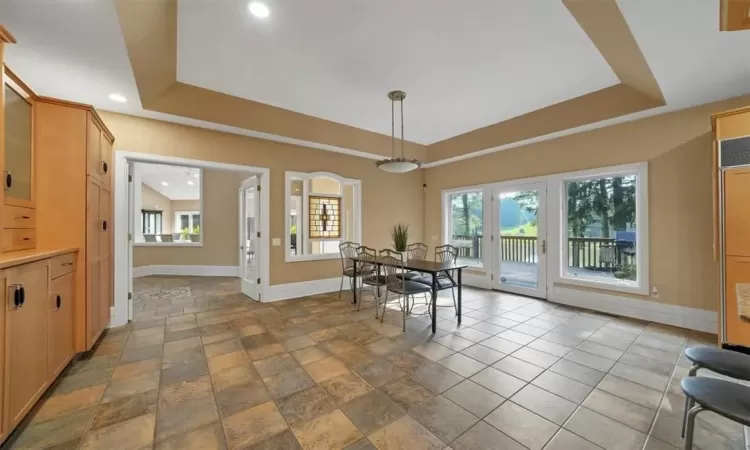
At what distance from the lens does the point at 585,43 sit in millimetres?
2791

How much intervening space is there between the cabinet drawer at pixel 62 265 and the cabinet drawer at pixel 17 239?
0.25m

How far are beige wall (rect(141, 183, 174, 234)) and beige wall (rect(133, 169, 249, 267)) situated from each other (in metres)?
5.24

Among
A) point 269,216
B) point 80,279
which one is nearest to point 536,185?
point 269,216

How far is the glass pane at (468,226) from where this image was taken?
19.2 ft

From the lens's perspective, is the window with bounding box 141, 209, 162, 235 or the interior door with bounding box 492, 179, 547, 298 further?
the window with bounding box 141, 209, 162, 235

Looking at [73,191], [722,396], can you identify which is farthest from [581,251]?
[73,191]

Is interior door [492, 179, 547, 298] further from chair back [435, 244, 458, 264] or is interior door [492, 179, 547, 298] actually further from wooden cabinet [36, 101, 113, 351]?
wooden cabinet [36, 101, 113, 351]

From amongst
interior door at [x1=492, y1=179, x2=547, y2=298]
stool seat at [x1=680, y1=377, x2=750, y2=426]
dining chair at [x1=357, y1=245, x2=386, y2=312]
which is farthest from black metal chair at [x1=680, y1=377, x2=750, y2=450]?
interior door at [x1=492, y1=179, x2=547, y2=298]

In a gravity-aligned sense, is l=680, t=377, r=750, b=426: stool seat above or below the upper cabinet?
below

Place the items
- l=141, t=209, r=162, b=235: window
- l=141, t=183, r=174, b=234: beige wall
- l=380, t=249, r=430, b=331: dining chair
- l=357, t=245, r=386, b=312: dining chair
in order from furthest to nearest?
1. l=141, t=209, r=162, b=235: window
2. l=141, t=183, r=174, b=234: beige wall
3. l=357, t=245, r=386, b=312: dining chair
4. l=380, t=249, r=430, b=331: dining chair

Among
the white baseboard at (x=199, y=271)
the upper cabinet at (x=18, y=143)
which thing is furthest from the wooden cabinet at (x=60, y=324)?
the white baseboard at (x=199, y=271)

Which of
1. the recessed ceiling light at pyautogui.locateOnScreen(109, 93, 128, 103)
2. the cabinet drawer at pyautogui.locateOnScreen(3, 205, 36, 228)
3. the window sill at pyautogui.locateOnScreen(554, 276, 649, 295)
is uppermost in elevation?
the recessed ceiling light at pyautogui.locateOnScreen(109, 93, 128, 103)

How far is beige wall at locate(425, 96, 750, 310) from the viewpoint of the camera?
3.35 metres

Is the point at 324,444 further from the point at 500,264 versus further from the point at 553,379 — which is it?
the point at 500,264
